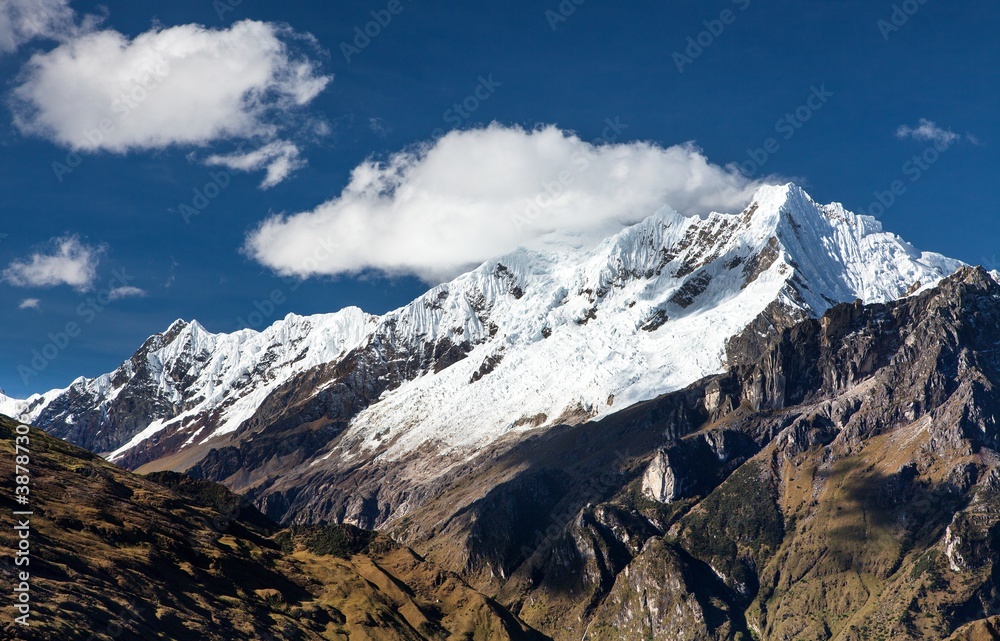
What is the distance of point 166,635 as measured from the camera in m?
197

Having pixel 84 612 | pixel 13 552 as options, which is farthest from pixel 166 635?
pixel 13 552

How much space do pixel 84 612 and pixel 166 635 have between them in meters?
18.6

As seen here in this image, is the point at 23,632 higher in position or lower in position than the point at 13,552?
lower

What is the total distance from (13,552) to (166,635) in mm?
34813

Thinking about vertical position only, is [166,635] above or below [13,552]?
below

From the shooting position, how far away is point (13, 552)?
198625 mm

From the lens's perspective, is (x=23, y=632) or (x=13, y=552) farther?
(x=13, y=552)

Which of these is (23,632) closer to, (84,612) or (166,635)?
(84,612)

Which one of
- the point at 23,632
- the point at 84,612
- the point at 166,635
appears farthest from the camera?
the point at 166,635

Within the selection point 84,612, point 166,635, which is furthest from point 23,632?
point 166,635

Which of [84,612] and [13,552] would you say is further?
[13,552]

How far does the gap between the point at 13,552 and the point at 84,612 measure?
25666mm

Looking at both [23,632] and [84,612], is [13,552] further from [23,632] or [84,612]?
[23,632]

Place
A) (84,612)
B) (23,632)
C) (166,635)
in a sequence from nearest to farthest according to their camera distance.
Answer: (23,632), (84,612), (166,635)
